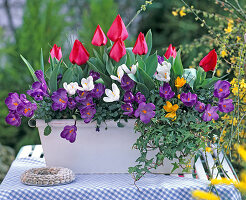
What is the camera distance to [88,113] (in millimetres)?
995

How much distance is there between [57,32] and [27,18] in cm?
26

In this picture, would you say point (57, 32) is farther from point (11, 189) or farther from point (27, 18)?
point (11, 189)

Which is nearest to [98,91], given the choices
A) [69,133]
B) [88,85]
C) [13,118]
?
[88,85]

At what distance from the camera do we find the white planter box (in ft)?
3.44

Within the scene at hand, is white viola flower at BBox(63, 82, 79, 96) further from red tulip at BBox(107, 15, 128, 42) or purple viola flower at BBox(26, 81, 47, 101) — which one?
red tulip at BBox(107, 15, 128, 42)

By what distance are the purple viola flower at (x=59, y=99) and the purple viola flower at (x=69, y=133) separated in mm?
55

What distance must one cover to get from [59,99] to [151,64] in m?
0.26

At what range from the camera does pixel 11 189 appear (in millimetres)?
936

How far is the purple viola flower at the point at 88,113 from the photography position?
0.99m

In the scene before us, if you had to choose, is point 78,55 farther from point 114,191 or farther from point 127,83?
point 114,191

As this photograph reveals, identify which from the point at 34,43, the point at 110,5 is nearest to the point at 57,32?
the point at 34,43

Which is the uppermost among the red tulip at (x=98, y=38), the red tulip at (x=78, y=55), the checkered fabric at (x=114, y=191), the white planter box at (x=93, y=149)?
the red tulip at (x=98, y=38)

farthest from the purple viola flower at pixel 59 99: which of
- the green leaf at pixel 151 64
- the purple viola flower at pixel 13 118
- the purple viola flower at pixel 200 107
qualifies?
the purple viola flower at pixel 200 107

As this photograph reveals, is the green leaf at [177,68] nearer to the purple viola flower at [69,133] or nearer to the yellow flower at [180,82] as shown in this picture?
the yellow flower at [180,82]
